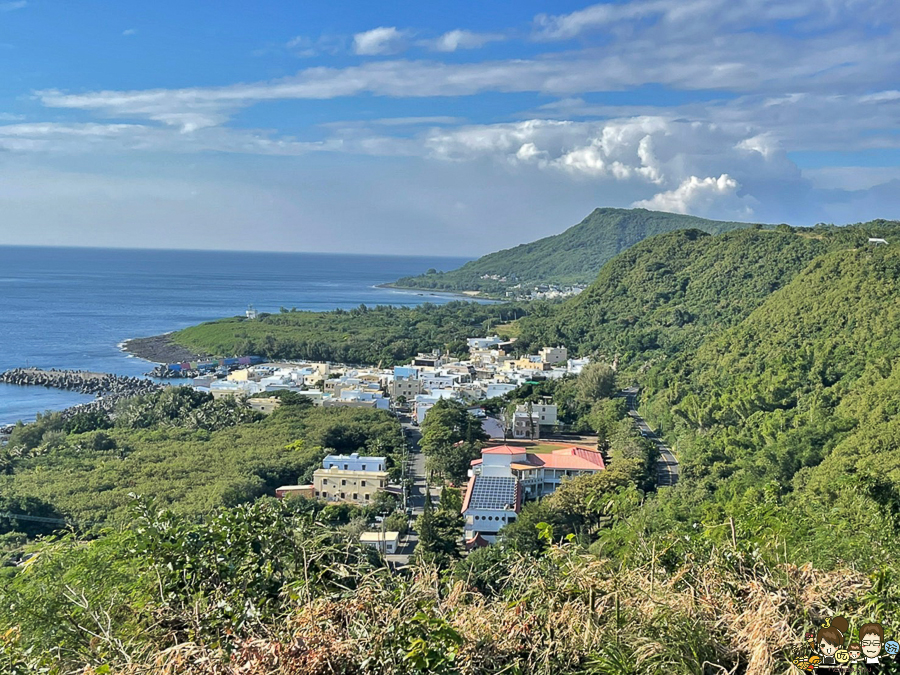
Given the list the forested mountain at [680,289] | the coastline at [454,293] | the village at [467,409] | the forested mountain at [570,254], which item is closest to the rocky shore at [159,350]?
the village at [467,409]

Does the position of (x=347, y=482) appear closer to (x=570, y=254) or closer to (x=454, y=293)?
(x=454, y=293)

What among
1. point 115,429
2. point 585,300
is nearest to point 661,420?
point 115,429

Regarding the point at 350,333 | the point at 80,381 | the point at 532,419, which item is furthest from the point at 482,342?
the point at 80,381

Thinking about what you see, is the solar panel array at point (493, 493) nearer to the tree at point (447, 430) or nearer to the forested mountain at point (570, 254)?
the tree at point (447, 430)

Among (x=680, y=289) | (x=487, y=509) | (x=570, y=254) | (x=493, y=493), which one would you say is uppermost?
(x=570, y=254)

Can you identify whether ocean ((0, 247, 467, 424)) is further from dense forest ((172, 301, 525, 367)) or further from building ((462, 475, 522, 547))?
building ((462, 475, 522, 547))
